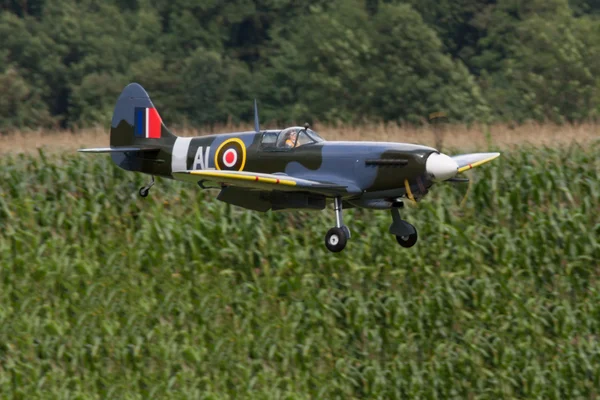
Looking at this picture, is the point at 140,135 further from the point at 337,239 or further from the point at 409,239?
the point at 409,239

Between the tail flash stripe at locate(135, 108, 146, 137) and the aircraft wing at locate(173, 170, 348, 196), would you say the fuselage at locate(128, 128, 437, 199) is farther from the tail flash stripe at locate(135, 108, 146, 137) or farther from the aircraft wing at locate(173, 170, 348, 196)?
the tail flash stripe at locate(135, 108, 146, 137)

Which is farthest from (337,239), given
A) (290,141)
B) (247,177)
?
(290,141)

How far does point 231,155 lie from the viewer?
13086 millimetres

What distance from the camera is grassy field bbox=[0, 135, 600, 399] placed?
20906 millimetres

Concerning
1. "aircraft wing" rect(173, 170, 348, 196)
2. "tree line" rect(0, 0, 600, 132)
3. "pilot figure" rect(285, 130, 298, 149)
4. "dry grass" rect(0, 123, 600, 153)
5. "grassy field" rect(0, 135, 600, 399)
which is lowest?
"grassy field" rect(0, 135, 600, 399)

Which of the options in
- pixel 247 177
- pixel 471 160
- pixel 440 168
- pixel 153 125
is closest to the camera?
pixel 247 177

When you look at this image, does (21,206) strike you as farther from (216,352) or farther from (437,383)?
(437,383)

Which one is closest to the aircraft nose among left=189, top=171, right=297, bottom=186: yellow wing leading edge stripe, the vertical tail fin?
left=189, top=171, right=297, bottom=186: yellow wing leading edge stripe

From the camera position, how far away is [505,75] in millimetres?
55438

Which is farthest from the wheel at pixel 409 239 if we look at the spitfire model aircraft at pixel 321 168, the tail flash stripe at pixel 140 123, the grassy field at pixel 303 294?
the grassy field at pixel 303 294

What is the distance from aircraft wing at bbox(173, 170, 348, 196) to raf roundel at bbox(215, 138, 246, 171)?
528 mm

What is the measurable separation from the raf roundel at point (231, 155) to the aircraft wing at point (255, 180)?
1.73 ft

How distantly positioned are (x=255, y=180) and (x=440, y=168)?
2210mm

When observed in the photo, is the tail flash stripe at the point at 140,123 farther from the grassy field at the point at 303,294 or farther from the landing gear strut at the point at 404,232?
the grassy field at the point at 303,294
